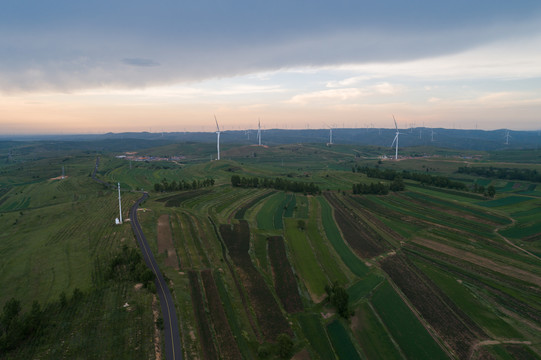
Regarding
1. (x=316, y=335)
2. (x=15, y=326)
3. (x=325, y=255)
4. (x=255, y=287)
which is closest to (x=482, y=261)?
(x=325, y=255)

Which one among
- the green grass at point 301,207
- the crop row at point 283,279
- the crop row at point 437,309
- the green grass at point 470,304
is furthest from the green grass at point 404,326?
the green grass at point 301,207

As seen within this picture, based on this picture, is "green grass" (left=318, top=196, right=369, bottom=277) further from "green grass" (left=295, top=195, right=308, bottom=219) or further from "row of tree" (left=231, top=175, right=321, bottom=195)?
"row of tree" (left=231, top=175, right=321, bottom=195)

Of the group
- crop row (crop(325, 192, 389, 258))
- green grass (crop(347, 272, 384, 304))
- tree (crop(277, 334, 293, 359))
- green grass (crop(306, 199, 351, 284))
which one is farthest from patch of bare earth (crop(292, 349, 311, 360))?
crop row (crop(325, 192, 389, 258))

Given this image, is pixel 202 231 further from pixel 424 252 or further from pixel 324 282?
pixel 424 252

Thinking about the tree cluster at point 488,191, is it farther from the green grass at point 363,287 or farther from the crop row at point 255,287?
the crop row at point 255,287

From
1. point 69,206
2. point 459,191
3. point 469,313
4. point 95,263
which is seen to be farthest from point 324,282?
point 459,191

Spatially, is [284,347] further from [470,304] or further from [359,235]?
[359,235]
